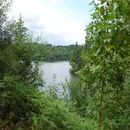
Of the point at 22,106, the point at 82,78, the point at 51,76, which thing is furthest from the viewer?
the point at 51,76

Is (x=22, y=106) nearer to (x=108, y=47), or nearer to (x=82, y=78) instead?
(x=82, y=78)

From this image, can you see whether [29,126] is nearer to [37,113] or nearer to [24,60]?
[37,113]

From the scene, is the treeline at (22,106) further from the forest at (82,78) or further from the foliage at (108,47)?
the foliage at (108,47)

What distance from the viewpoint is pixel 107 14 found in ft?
18.5

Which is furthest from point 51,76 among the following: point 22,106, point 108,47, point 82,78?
point 108,47

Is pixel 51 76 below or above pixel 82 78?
below

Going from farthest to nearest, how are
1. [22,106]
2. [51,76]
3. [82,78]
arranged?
1. [51,76]
2. [22,106]
3. [82,78]

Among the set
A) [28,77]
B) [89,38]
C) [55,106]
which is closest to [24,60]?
[28,77]

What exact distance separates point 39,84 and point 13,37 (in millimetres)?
2133

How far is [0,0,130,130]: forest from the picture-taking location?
568 cm

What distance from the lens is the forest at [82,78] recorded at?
18.6ft

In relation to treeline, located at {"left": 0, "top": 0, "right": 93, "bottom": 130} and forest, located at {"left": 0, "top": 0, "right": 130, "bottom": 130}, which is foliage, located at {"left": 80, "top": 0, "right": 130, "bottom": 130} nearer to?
forest, located at {"left": 0, "top": 0, "right": 130, "bottom": 130}

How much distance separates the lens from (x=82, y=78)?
19.8ft

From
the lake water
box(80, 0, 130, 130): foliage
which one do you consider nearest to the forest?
box(80, 0, 130, 130): foliage
